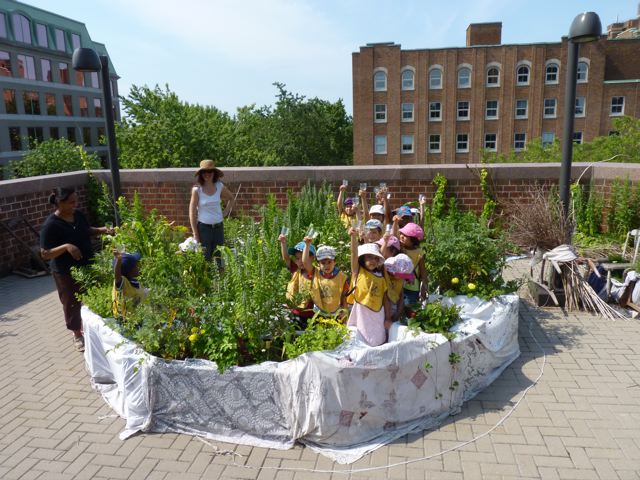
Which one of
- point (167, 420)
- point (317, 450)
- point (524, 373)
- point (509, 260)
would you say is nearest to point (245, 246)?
point (167, 420)

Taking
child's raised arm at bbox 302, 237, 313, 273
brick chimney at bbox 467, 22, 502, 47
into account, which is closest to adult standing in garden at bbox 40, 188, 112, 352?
child's raised arm at bbox 302, 237, 313, 273

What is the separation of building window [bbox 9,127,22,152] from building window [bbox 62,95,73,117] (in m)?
8.37

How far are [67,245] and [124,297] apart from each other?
0.97m

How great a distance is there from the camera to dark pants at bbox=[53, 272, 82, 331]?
18.0ft

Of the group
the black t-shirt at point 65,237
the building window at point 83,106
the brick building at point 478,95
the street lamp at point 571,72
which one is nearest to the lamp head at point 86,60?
the black t-shirt at point 65,237

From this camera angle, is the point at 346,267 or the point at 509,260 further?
the point at 509,260

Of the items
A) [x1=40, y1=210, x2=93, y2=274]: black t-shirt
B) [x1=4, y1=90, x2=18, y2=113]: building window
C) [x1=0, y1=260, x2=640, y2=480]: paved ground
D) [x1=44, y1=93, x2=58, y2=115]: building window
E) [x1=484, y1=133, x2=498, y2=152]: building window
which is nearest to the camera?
[x1=0, y1=260, x2=640, y2=480]: paved ground

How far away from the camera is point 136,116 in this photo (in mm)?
28438

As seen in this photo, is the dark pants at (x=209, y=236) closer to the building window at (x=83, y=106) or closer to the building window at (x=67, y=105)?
the building window at (x=67, y=105)

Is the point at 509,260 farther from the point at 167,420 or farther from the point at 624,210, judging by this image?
the point at 167,420

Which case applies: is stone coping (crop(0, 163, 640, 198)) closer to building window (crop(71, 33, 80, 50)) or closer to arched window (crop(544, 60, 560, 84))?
arched window (crop(544, 60, 560, 84))

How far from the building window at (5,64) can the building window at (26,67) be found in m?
1.38

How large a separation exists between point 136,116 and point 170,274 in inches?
1031

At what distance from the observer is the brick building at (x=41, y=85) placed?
1964 inches
